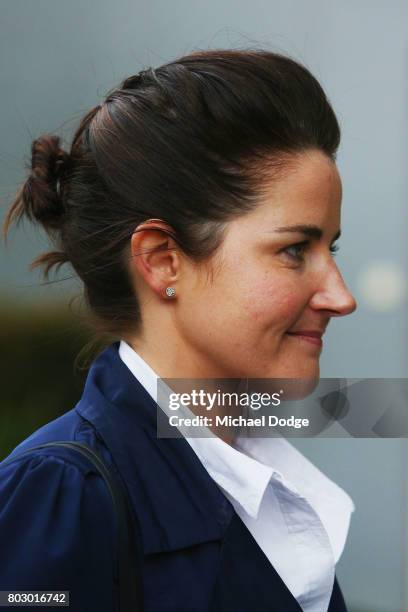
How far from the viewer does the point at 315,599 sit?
131cm

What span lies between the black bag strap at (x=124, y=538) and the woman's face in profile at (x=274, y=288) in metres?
0.28

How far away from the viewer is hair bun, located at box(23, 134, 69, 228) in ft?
4.90

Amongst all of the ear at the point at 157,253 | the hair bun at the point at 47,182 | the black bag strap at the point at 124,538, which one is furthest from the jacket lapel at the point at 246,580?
the hair bun at the point at 47,182

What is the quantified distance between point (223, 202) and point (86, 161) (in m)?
0.26

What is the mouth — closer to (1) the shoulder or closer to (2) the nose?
(2) the nose

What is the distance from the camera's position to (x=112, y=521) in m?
1.08

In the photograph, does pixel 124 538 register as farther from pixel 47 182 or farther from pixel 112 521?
pixel 47 182

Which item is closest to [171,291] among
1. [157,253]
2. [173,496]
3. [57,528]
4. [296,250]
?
[157,253]

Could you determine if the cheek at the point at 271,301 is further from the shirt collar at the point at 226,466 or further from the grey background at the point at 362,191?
the grey background at the point at 362,191

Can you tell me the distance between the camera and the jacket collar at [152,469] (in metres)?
1.15

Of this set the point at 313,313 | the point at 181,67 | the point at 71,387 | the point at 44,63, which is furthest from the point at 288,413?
the point at 44,63

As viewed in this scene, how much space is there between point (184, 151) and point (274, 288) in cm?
24

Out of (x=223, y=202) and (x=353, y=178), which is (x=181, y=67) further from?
(x=353, y=178)

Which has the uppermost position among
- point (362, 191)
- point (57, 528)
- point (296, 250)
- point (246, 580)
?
point (362, 191)
